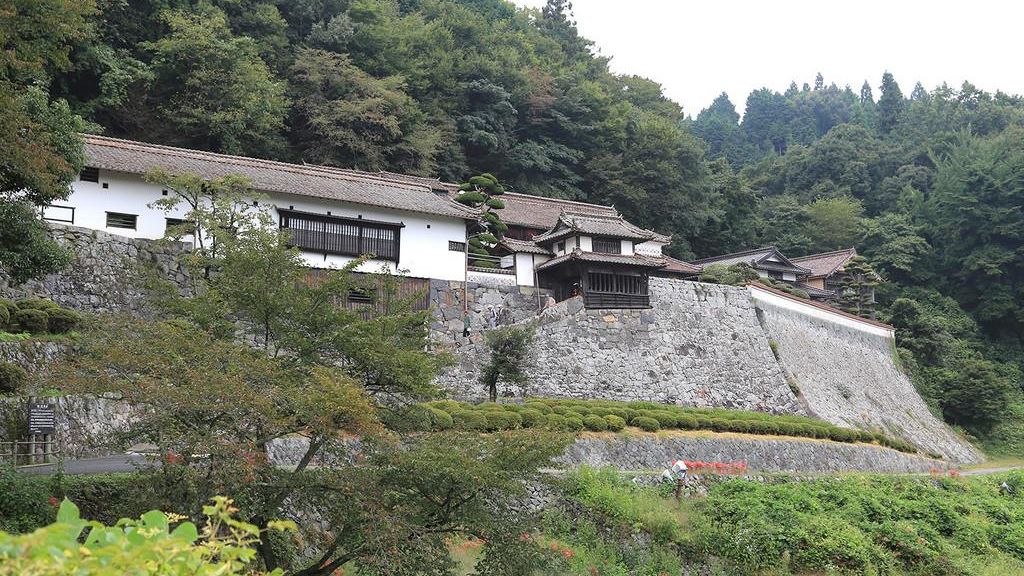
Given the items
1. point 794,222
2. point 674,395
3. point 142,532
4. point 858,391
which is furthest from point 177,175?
point 794,222

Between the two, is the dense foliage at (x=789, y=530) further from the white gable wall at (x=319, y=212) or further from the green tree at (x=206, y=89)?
the green tree at (x=206, y=89)

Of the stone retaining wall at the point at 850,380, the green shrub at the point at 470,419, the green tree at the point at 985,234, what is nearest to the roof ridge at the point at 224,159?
the green shrub at the point at 470,419

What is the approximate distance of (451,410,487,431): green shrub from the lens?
78.3ft

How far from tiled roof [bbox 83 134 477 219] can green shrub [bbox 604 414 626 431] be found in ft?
35.3

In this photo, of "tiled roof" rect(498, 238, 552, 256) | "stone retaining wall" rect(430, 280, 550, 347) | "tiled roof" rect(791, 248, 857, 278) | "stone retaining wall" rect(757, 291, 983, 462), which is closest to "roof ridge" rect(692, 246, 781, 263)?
"tiled roof" rect(791, 248, 857, 278)

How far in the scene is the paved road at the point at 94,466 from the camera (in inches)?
661

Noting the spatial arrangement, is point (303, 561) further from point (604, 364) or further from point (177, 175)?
point (604, 364)

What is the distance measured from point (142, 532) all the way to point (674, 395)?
31058 mm

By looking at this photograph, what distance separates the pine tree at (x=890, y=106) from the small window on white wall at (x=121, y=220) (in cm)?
7643

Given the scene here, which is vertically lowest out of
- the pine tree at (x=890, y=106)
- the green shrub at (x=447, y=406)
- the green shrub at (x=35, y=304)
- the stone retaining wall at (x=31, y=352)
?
the green shrub at (x=447, y=406)

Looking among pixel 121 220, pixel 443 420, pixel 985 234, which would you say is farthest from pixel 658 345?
pixel 985 234

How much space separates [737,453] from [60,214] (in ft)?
73.6

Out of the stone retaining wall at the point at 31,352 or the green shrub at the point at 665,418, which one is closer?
the stone retaining wall at the point at 31,352

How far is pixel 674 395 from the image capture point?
34.2 meters
